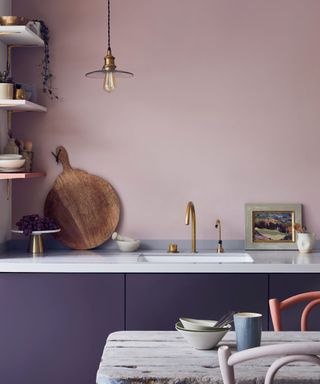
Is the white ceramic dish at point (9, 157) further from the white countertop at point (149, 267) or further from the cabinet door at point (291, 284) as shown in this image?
the cabinet door at point (291, 284)

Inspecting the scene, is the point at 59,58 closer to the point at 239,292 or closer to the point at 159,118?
the point at 159,118

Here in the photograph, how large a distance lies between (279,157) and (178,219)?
0.70 metres

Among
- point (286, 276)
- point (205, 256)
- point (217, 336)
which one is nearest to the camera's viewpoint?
point (217, 336)

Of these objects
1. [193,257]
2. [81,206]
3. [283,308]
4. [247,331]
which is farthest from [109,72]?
[247,331]

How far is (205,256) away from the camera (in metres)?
4.16

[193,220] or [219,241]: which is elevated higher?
[193,220]

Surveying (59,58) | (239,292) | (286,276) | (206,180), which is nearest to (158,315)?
(239,292)

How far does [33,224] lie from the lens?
405 centimetres

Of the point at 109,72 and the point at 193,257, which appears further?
the point at 193,257

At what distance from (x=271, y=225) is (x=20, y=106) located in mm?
1598

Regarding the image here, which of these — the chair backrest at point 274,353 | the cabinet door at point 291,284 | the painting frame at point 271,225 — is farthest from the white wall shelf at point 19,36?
the chair backrest at point 274,353

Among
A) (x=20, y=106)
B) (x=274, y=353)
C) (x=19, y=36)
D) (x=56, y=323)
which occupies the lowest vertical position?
(x=56, y=323)

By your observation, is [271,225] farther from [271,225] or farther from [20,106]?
[20,106]

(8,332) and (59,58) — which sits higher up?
(59,58)
